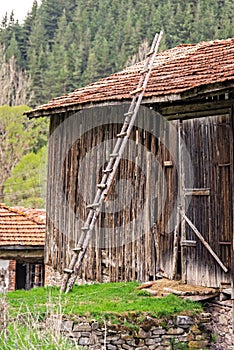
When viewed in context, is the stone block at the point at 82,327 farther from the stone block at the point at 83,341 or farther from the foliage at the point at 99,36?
the foliage at the point at 99,36

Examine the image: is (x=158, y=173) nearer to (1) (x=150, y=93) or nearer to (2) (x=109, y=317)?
(1) (x=150, y=93)

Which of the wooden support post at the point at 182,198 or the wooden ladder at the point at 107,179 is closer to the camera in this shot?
the wooden support post at the point at 182,198

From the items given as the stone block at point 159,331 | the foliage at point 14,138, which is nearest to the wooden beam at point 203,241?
the stone block at point 159,331

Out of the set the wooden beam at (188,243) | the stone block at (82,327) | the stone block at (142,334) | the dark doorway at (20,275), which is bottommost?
the stone block at (142,334)

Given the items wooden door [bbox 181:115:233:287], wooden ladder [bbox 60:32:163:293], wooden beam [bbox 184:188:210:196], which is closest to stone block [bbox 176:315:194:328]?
wooden door [bbox 181:115:233:287]

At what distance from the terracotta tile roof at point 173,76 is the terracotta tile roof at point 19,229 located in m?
4.68

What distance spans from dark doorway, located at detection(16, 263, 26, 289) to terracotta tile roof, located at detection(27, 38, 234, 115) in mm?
6870

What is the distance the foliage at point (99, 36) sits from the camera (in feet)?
162

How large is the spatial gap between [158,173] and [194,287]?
2.28 m

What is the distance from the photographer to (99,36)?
55.1 m

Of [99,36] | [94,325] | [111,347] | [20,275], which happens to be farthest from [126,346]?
[99,36]

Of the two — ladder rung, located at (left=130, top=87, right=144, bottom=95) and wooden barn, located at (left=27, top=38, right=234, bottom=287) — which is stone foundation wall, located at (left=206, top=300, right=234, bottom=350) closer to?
wooden barn, located at (left=27, top=38, right=234, bottom=287)

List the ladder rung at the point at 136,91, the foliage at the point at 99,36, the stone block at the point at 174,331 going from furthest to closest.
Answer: the foliage at the point at 99,36, the ladder rung at the point at 136,91, the stone block at the point at 174,331

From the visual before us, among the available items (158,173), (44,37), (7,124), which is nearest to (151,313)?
(158,173)
